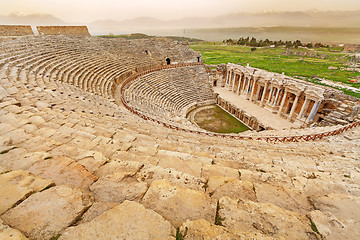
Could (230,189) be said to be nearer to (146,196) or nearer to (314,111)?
(146,196)

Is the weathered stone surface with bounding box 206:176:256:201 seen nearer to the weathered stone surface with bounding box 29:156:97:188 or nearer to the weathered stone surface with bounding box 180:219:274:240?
the weathered stone surface with bounding box 180:219:274:240

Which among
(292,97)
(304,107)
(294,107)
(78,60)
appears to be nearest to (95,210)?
(78,60)

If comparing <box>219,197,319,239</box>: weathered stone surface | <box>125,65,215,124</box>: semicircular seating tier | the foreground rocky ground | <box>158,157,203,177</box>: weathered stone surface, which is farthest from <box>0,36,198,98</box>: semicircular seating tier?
<box>219,197,319,239</box>: weathered stone surface

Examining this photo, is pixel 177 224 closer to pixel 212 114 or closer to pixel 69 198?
pixel 69 198

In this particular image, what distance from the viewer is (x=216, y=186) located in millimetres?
3254

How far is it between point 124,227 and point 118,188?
38.3 inches

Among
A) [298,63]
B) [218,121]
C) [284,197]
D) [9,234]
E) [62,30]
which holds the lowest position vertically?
[218,121]

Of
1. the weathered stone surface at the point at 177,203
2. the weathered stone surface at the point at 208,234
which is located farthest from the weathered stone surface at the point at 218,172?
the weathered stone surface at the point at 208,234

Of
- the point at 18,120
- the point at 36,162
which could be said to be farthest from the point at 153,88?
the point at 36,162

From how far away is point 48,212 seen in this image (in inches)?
87.8

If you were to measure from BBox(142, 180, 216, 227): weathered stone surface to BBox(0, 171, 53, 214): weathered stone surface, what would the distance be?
1.65 meters

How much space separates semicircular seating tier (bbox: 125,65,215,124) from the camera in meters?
19.1

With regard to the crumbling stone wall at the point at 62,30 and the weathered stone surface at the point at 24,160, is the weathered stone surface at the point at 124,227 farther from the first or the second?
the crumbling stone wall at the point at 62,30

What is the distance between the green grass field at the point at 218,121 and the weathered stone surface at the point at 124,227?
57.9 feet
